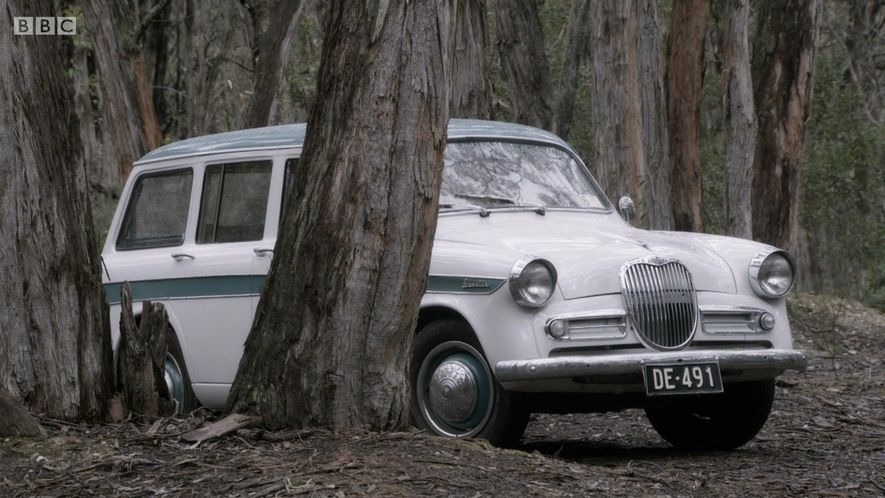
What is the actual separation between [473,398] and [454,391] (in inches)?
4.0

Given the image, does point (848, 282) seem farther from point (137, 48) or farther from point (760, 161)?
point (137, 48)

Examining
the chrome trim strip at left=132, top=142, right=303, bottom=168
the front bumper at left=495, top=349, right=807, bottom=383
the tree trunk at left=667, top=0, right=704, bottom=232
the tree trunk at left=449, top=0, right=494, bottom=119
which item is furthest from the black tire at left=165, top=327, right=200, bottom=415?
the tree trunk at left=667, top=0, right=704, bottom=232

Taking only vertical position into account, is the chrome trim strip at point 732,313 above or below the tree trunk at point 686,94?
below

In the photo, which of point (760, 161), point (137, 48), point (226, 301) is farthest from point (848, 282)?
point (226, 301)

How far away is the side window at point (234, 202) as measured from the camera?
8078mm

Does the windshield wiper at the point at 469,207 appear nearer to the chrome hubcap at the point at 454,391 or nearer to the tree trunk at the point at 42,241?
the chrome hubcap at the point at 454,391

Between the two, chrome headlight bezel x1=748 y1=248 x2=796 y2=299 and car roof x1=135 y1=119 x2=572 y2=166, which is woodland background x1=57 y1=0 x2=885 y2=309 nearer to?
car roof x1=135 y1=119 x2=572 y2=166

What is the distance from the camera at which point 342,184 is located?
240 inches

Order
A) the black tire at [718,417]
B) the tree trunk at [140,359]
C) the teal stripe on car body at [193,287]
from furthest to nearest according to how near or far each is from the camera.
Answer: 1. the teal stripe on car body at [193,287]
2. the black tire at [718,417]
3. the tree trunk at [140,359]

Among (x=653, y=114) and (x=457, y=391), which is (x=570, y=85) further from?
(x=457, y=391)

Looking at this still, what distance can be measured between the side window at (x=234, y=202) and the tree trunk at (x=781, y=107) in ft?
31.4

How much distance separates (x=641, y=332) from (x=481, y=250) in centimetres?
91

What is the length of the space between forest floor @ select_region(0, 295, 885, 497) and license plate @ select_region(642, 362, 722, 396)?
40 cm

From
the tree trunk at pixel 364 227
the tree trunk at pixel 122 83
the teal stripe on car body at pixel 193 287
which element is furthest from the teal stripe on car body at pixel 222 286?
the tree trunk at pixel 122 83
